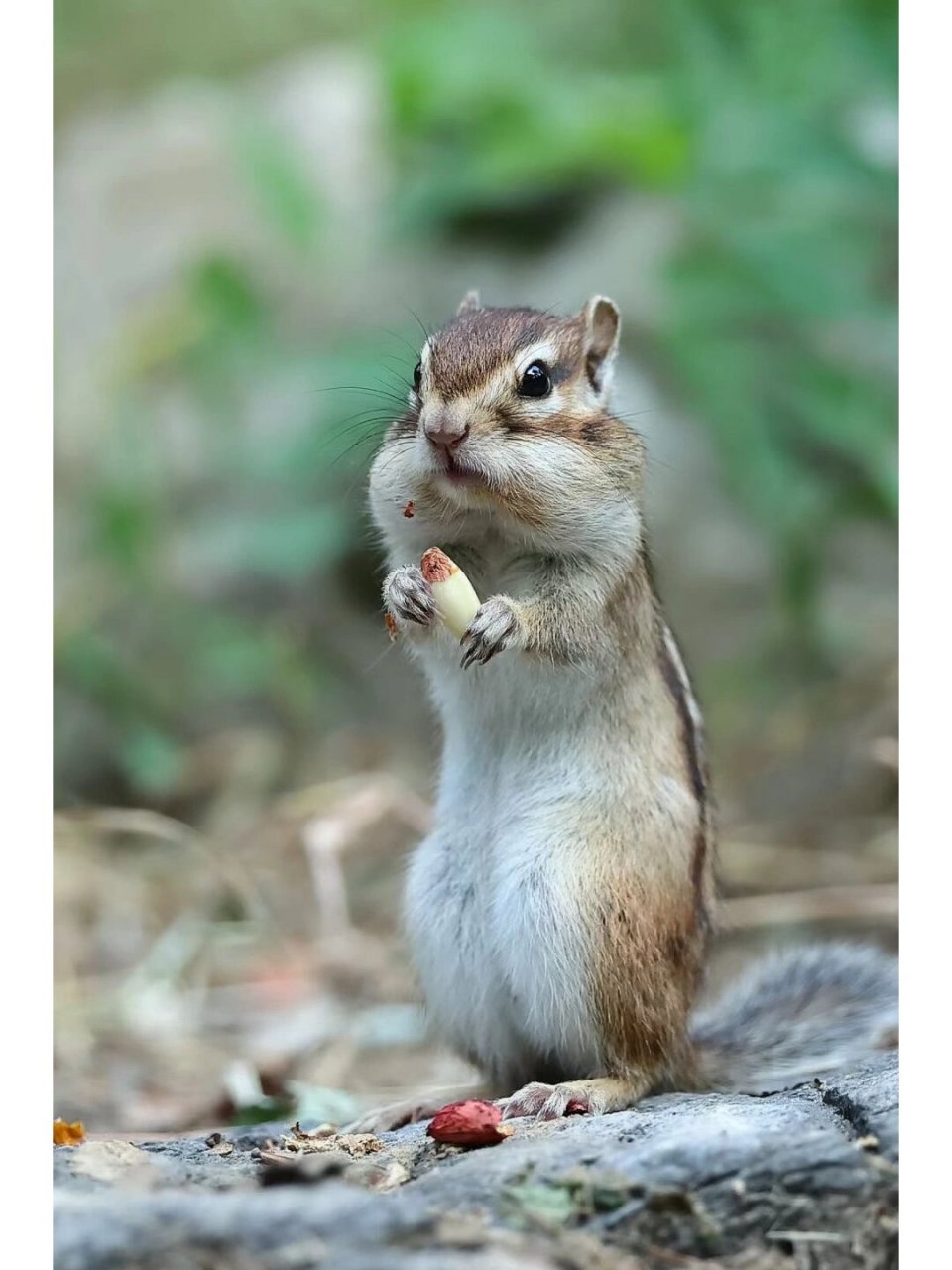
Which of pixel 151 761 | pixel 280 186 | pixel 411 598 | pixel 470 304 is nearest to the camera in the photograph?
pixel 411 598

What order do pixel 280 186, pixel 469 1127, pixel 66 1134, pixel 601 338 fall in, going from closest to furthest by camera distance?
pixel 469 1127 < pixel 66 1134 < pixel 601 338 < pixel 280 186

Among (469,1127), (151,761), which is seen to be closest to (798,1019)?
(469,1127)

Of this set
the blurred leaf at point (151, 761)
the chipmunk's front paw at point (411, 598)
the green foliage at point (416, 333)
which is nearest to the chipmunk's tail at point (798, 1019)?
the chipmunk's front paw at point (411, 598)

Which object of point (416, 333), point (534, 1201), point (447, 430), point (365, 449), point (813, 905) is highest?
point (416, 333)

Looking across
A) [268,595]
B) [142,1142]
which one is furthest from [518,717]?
[268,595]

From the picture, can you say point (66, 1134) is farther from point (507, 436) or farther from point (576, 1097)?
point (507, 436)

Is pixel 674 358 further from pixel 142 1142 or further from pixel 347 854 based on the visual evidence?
pixel 142 1142

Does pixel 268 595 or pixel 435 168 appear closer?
pixel 268 595
